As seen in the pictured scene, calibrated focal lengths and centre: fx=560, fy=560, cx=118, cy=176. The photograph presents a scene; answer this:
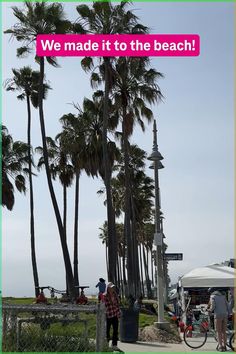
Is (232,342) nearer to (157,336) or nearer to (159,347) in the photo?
(159,347)

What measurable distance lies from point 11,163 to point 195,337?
24586 mm

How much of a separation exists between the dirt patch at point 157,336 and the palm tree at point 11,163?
76.3 feet

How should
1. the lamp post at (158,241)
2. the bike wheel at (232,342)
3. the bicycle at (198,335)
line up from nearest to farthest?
1. the bike wheel at (232,342)
2. the bicycle at (198,335)
3. the lamp post at (158,241)

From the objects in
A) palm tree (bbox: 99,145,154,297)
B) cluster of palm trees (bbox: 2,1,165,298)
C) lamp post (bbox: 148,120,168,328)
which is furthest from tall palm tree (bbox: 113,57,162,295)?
palm tree (bbox: 99,145,154,297)

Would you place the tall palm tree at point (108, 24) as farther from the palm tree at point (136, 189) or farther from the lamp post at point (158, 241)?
the palm tree at point (136, 189)

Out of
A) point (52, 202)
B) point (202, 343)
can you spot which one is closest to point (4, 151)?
point (52, 202)

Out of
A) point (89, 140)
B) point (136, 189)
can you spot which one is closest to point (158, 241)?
point (89, 140)

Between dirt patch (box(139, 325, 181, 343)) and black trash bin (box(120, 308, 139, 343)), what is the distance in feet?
2.49

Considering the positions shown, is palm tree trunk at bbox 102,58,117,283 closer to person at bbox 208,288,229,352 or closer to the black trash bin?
the black trash bin

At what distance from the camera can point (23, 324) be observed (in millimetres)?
9711

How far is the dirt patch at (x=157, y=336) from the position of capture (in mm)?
15969

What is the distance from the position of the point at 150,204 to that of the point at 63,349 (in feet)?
167

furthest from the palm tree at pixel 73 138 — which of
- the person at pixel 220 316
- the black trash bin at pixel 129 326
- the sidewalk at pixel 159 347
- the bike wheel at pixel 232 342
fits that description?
the person at pixel 220 316

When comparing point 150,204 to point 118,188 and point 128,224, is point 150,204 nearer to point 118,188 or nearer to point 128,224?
point 118,188
